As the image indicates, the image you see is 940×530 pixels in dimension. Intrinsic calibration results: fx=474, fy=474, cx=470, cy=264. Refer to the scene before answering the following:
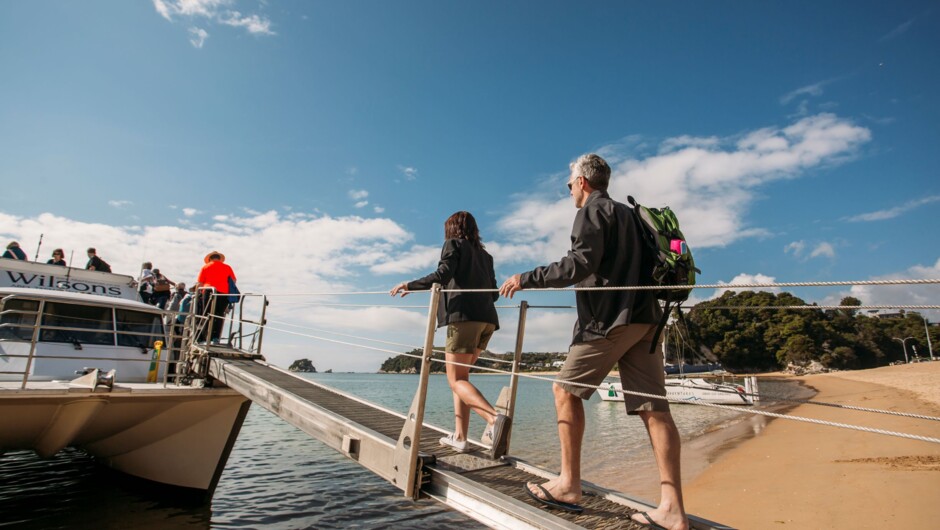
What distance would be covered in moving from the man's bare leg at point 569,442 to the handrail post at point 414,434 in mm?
925

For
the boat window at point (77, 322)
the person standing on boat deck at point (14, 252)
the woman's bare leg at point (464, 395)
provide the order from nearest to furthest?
1. the woman's bare leg at point (464, 395)
2. the boat window at point (77, 322)
3. the person standing on boat deck at point (14, 252)

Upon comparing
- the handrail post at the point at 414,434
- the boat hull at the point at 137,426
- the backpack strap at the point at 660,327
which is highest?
the backpack strap at the point at 660,327

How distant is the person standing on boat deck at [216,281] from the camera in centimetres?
820

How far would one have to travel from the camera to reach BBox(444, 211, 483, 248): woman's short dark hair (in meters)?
4.47

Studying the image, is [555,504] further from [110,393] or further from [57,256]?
[57,256]

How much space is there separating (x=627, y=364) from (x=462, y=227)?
7.09ft

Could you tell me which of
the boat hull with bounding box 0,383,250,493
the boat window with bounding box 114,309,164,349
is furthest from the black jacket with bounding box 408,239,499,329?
the boat window with bounding box 114,309,164,349

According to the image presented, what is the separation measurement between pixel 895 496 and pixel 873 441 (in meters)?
6.74

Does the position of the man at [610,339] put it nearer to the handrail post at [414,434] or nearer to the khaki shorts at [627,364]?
the khaki shorts at [627,364]

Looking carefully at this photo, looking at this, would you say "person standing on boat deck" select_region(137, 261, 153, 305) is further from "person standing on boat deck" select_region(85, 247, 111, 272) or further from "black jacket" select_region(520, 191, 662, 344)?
"black jacket" select_region(520, 191, 662, 344)

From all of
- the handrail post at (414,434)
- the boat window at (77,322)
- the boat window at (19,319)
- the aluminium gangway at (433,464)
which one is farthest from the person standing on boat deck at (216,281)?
the handrail post at (414,434)

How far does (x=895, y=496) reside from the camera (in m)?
7.18

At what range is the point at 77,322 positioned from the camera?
24.0 feet

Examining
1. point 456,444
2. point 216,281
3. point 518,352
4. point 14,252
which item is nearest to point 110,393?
point 216,281
